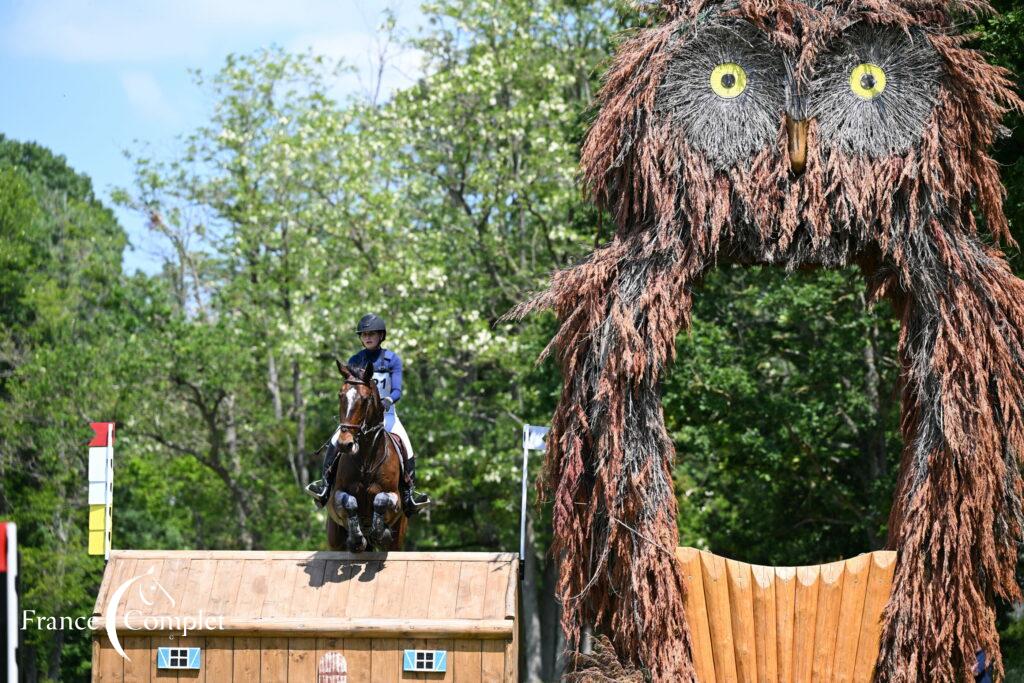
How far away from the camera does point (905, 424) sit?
8641 mm

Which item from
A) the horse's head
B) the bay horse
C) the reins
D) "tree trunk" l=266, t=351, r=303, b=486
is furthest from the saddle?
"tree trunk" l=266, t=351, r=303, b=486

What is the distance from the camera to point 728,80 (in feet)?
27.5

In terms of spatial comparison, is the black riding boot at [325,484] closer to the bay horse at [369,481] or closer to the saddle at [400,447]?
the bay horse at [369,481]

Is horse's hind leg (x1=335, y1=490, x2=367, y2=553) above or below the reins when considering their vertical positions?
below

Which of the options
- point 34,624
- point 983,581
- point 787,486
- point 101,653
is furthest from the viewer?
point 34,624

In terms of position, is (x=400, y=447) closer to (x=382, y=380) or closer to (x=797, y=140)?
(x=382, y=380)

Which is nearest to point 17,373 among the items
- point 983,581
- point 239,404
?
point 239,404

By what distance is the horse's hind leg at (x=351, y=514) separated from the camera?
891 cm

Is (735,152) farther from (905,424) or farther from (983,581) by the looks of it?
(983,581)

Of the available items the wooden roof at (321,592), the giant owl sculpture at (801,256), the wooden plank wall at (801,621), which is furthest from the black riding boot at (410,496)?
the wooden plank wall at (801,621)

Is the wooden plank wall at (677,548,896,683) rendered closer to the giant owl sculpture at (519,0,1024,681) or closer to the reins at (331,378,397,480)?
the giant owl sculpture at (519,0,1024,681)

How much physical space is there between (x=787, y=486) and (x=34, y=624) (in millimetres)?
14575

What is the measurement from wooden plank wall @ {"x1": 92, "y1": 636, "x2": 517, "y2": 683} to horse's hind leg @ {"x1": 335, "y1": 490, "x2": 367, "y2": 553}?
0.74 meters

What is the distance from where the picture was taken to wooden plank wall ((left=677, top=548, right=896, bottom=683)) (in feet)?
26.5
